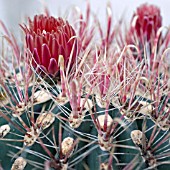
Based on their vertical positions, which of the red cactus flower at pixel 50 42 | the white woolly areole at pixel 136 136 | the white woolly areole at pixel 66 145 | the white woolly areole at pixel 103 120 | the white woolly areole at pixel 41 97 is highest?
the red cactus flower at pixel 50 42

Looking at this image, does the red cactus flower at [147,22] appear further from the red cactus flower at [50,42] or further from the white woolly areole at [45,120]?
the white woolly areole at [45,120]

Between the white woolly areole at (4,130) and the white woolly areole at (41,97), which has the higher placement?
the white woolly areole at (41,97)

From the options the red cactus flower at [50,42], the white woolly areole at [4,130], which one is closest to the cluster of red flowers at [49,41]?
the red cactus flower at [50,42]

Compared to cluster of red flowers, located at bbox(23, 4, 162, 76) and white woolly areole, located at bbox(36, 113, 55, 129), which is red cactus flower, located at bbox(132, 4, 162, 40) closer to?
cluster of red flowers, located at bbox(23, 4, 162, 76)

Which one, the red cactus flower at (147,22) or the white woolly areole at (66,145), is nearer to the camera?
the white woolly areole at (66,145)

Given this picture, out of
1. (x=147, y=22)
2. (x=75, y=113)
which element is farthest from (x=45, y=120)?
(x=147, y=22)

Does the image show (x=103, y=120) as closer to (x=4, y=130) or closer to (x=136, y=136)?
(x=136, y=136)

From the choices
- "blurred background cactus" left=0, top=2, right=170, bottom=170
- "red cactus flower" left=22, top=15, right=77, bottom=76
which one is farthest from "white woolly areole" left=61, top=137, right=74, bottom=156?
"red cactus flower" left=22, top=15, right=77, bottom=76

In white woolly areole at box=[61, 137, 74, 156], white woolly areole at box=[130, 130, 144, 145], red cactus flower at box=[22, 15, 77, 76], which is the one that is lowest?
white woolly areole at box=[130, 130, 144, 145]

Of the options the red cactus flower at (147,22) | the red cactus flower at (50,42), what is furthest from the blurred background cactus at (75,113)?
the red cactus flower at (147,22)
